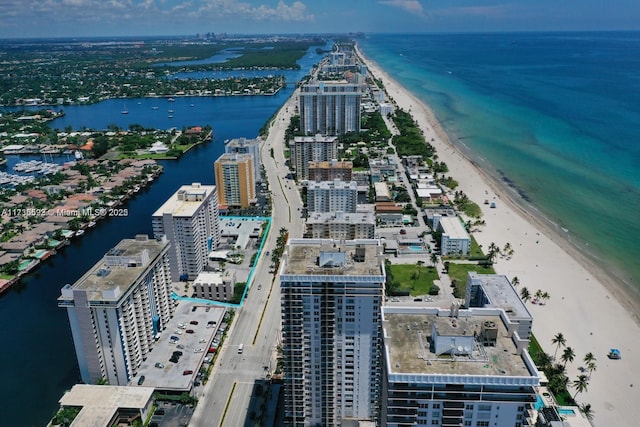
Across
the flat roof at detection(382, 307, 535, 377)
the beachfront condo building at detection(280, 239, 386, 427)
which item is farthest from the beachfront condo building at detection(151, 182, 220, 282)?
the flat roof at detection(382, 307, 535, 377)

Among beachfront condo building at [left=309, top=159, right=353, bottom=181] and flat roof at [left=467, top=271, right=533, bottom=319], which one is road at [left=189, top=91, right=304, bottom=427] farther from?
flat roof at [left=467, top=271, right=533, bottom=319]

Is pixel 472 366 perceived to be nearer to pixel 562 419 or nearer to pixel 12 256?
pixel 562 419

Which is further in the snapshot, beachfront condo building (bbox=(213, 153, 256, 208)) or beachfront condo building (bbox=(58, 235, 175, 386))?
beachfront condo building (bbox=(213, 153, 256, 208))

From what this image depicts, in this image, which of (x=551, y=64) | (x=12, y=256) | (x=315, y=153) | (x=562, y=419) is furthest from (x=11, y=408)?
(x=551, y=64)

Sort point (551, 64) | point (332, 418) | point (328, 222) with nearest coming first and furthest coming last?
point (332, 418) < point (328, 222) < point (551, 64)

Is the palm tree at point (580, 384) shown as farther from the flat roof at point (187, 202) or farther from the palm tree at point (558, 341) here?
the flat roof at point (187, 202)

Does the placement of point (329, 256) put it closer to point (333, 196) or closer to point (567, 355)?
point (567, 355)
